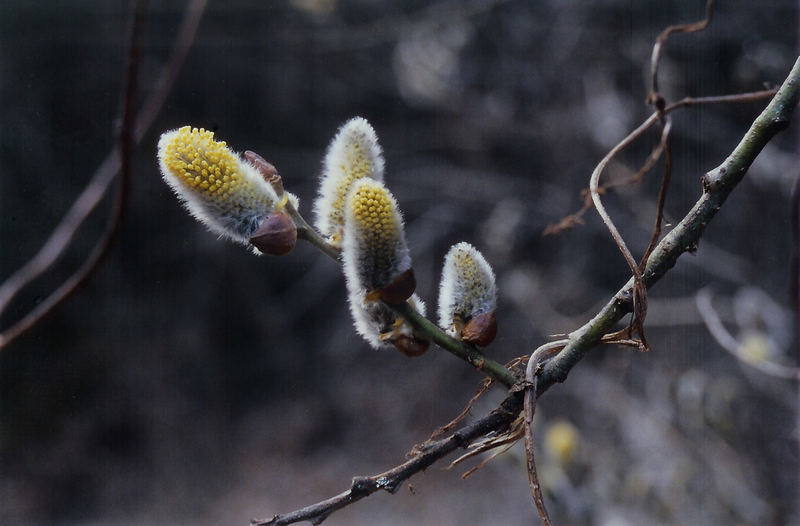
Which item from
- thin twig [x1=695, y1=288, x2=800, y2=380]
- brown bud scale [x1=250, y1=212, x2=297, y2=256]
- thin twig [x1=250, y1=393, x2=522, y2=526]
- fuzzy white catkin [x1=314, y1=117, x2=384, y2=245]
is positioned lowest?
thin twig [x1=695, y1=288, x2=800, y2=380]

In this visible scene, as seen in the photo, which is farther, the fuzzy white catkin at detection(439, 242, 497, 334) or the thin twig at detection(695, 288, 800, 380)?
the thin twig at detection(695, 288, 800, 380)

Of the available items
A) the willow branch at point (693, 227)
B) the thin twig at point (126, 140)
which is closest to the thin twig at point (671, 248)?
the willow branch at point (693, 227)

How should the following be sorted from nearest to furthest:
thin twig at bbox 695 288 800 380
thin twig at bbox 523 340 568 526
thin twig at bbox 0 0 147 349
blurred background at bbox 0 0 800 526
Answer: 1. thin twig at bbox 523 340 568 526
2. thin twig at bbox 0 0 147 349
3. thin twig at bbox 695 288 800 380
4. blurred background at bbox 0 0 800 526

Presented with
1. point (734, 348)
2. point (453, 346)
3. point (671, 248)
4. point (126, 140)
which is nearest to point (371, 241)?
point (453, 346)

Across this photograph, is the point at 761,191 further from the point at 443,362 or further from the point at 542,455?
the point at 443,362

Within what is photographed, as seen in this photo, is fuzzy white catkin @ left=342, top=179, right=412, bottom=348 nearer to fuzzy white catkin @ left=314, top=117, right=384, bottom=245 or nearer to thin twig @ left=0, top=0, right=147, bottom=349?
fuzzy white catkin @ left=314, top=117, right=384, bottom=245

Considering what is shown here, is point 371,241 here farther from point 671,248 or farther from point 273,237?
point 671,248

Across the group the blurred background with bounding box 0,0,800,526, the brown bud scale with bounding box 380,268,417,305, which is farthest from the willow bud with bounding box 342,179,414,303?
the blurred background with bounding box 0,0,800,526
